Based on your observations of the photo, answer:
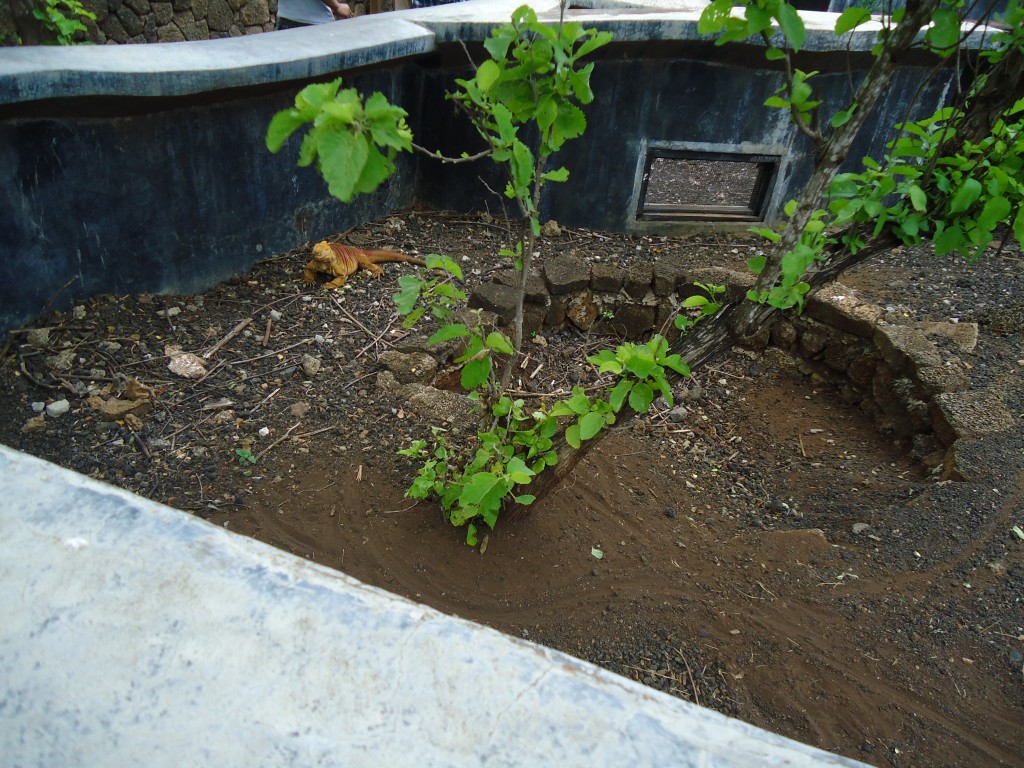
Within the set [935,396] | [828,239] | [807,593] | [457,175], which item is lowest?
[807,593]

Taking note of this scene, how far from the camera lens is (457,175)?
16.0 feet

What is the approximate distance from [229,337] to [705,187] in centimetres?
504

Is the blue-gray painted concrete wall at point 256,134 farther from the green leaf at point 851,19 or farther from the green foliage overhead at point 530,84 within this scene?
the green leaf at point 851,19

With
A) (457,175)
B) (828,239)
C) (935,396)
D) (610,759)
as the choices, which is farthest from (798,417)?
(610,759)

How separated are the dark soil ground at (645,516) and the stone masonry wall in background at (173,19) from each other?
3.07 metres

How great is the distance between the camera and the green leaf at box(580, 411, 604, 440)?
2096mm

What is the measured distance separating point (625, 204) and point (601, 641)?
3301 millimetres

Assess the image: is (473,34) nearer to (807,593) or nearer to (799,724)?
(807,593)

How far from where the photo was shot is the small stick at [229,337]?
10.9 feet

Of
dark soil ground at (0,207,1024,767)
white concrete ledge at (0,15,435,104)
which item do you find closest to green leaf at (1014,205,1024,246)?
dark soil ground at (0,207,1024,767)

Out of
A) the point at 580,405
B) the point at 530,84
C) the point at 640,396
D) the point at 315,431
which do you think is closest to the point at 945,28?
the point at 530,84

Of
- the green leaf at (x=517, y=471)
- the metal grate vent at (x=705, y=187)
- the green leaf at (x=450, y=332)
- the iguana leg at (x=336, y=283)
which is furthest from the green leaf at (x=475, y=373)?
the metal grate vent at (x=705, y=187)

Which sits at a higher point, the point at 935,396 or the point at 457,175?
the point at 457,175

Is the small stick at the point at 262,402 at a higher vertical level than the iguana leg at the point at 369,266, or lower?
lower
